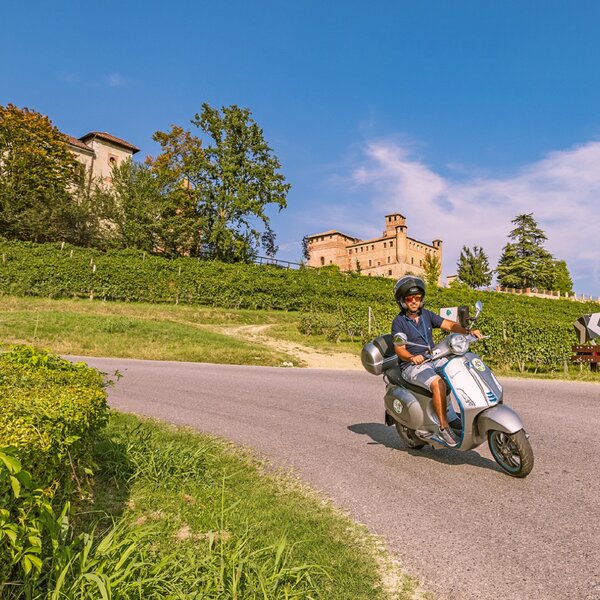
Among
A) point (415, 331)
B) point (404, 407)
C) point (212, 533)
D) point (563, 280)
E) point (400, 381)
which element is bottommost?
point (212, 533)

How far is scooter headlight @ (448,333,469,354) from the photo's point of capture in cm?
435

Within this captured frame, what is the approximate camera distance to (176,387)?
9211mm

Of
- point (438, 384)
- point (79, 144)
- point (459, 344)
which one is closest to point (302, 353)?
point (438, 384)

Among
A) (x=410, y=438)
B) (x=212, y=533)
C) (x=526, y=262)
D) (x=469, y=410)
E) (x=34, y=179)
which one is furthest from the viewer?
(x=526, y=262)

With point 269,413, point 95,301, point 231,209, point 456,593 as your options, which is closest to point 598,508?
point 456,593

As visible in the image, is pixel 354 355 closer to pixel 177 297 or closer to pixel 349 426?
pixel 349 426

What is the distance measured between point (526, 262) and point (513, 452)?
2864 inches

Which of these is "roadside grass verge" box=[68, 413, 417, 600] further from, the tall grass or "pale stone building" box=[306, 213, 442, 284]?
"pale stone building" box=[306, 213, 442, 284]

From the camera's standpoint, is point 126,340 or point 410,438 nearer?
point 410,438

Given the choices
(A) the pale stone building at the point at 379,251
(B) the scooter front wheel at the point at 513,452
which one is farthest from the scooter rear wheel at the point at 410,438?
(A) the pale stone building at the point at 379,251

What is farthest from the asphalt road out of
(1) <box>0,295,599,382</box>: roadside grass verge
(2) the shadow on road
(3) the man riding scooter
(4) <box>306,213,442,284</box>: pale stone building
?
(4) <box>306,213,442,284</box>: pale stone building

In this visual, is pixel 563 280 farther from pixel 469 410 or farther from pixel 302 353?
pixel 469 410

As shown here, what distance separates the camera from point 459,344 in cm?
436

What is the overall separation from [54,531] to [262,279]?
31735mm
